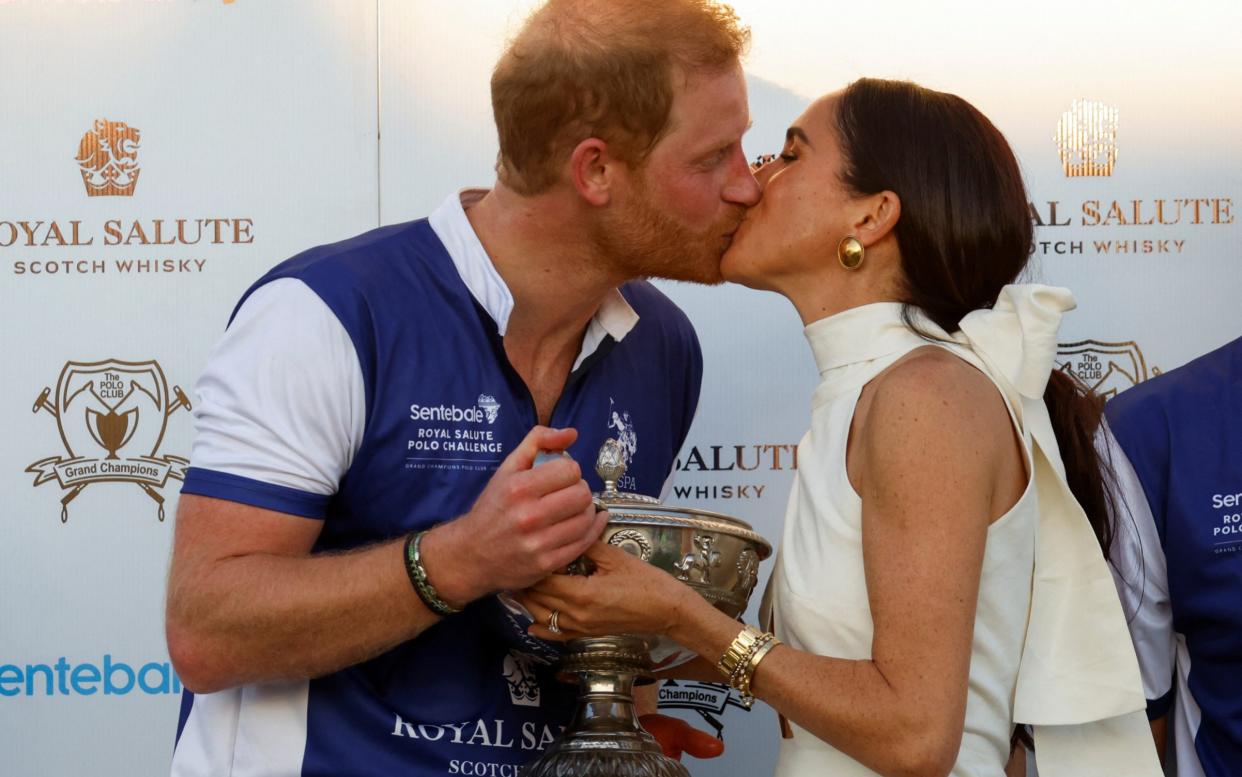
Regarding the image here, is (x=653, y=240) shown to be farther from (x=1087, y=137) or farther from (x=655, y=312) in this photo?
(x=1087, y=137)

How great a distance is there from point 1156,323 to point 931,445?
1.50 metres

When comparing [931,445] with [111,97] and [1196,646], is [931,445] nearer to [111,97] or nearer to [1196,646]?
[1196,646]

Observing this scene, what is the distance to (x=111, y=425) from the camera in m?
3.41

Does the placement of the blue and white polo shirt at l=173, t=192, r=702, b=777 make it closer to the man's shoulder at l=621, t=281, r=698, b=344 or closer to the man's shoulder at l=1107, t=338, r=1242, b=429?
the man's shoulder at l=621, t=281, r=698, b=344

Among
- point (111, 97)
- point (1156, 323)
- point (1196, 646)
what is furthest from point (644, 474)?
point (111, 97)

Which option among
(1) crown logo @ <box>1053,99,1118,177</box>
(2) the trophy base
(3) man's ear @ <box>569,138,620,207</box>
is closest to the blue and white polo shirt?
(2) the trophy base

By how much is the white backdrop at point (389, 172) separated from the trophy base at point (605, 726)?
114 cm

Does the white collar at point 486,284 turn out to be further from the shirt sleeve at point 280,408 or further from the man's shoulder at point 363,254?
the shirt sleeve at point 280,408

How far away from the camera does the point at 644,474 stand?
9.21ft

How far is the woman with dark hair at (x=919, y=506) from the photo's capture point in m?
2.15

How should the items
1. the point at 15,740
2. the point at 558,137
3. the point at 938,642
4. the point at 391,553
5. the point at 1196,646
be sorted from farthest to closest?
the point at 15,740
the point at 1196,646
the point at 558,137
the point at 391,553
the point at 938,642

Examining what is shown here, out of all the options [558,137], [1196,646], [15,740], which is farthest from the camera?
[15,740]

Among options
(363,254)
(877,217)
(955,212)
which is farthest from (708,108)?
(363,254)

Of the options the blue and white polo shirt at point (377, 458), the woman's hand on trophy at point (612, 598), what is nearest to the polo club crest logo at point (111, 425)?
the blue and white polo shirt at point (377, 458)
